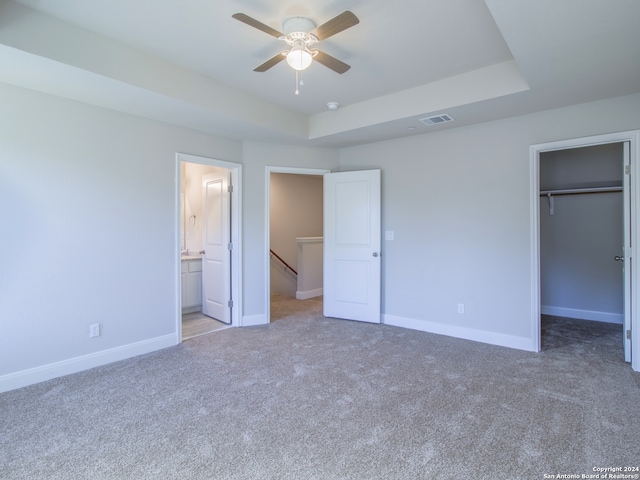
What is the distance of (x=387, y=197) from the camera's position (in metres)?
4.64

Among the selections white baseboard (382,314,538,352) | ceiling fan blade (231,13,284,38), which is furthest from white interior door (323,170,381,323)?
ceiling fan blade (231,13,284,38)

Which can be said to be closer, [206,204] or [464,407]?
[464,407]

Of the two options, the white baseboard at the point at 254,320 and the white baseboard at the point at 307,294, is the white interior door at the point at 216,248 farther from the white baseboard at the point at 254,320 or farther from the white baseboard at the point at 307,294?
the white baseboard at the point at 307,294

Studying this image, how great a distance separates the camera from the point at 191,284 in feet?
16.8

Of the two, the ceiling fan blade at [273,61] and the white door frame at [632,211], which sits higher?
the ceiling fan blade at [273,61]

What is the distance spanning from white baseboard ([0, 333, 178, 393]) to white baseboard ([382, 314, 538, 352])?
2.77 meters

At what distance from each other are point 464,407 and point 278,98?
134 inches

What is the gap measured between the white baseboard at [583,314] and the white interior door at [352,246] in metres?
2.65

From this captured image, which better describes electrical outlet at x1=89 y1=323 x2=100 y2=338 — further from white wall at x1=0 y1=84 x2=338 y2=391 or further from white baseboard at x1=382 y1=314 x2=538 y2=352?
white baseboard at x1=382 y1=314 x2=538 y2=352

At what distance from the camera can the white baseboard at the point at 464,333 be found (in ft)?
11.9

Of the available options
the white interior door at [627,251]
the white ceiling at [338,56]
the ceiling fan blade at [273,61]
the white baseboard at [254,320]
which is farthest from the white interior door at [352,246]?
the white interior door at [627,251]

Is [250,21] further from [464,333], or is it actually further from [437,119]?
[464,333]

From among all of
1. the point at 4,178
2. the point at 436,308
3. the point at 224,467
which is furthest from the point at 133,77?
the point at 436,308

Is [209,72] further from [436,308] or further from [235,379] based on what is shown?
[436,308]
